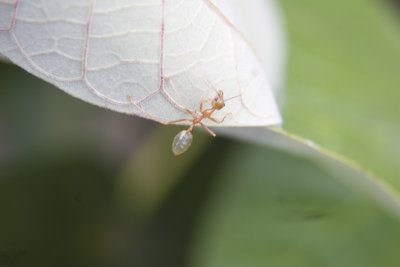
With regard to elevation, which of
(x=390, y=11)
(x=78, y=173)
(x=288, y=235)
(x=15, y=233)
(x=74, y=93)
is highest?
(x=390, y=11)

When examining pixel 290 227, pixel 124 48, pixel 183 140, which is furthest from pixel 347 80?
pixel 124 48

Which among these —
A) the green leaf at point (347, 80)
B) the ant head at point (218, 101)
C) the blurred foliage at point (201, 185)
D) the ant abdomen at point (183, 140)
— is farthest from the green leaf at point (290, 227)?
the ant head at point (218, 101)

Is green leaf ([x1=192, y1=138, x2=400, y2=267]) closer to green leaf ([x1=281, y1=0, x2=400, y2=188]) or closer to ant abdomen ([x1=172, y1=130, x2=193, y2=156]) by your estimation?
green leaf ([x1=281, y1=0, x2=400, y2=188])

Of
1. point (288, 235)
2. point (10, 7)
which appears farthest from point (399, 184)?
point (10, 7)

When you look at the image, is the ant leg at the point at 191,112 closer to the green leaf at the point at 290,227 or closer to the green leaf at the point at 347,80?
the green leaf at the point at 347,80

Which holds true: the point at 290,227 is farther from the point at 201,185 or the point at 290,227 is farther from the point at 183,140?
the point at 183,140

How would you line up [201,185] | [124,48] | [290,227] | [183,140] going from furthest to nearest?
[201,185] → [290,227] → [183,140] → [124,48]

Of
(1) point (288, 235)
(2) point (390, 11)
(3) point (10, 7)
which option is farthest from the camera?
(2) point (390, 11)

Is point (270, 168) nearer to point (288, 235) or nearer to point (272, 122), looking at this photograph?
point (288, 235)
